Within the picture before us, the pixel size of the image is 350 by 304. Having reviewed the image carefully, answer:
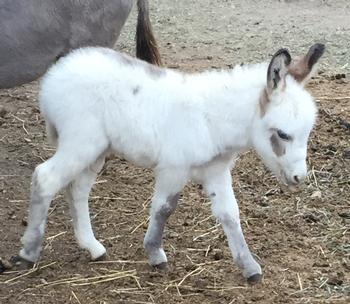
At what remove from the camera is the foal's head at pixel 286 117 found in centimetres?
306

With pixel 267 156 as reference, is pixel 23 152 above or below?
below

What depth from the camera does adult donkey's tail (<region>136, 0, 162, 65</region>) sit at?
15.6 feet

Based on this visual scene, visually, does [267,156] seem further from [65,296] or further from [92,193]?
[92,193]

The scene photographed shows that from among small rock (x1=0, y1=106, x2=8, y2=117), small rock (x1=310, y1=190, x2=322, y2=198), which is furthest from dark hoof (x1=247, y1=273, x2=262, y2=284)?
small rock (x1=0, y1=106, x2=8, y2=117)

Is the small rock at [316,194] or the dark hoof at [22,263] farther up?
the dark hoof at [22,263]

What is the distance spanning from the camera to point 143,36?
4.81m

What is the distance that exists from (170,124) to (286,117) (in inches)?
17.3

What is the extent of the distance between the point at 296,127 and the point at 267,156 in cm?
18

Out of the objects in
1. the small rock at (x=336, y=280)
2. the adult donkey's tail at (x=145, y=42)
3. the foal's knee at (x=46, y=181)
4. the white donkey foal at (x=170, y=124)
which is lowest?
the small rock at (x=336, y=280)

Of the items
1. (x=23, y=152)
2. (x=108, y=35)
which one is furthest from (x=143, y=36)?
(x=23, y=152)

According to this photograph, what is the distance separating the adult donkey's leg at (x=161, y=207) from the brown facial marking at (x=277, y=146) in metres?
0.35

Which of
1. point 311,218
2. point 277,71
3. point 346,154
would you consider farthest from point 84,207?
point 346,154

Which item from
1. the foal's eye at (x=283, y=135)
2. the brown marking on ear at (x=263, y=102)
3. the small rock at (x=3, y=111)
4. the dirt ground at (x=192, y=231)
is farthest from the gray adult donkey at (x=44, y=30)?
the foal's eye at (x=283, y=135)

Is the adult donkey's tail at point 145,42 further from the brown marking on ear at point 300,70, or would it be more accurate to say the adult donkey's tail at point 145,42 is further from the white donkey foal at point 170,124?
the brown marking on ear at point 300,70
